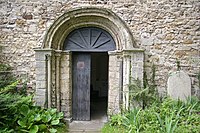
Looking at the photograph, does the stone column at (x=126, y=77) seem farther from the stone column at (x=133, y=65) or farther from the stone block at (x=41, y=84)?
the stone block at (x=41, y=84)

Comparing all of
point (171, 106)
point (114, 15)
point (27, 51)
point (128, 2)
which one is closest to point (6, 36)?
point (27, 51)

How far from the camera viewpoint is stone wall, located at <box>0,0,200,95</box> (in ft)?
19.8

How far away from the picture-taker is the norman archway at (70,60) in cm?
588

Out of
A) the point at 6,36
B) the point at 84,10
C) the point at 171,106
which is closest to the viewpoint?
the point at 171,106

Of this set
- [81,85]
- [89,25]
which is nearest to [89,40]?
[89,25]

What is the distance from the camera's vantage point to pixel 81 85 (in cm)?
655

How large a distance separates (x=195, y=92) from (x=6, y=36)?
5.12 metres

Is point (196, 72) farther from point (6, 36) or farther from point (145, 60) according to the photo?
point (6, 36)

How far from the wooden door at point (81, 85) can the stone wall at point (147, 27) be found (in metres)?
1.12

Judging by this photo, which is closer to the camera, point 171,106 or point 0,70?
point 171,106

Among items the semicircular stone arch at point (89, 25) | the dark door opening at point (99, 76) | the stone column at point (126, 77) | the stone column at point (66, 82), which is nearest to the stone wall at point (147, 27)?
the semicircular stone arch at point (89, 25)

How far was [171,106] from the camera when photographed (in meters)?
5.58

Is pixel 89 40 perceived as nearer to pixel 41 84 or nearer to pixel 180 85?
pixel 41 84

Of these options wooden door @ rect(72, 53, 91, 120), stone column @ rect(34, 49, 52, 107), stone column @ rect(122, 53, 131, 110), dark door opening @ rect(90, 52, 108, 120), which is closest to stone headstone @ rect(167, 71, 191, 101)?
stone column @ rect(122, 53, 131, 110)
